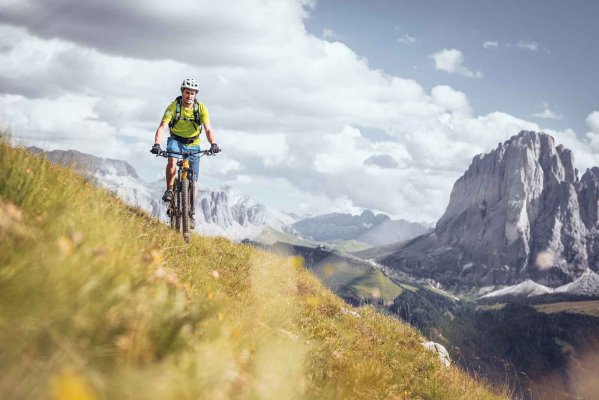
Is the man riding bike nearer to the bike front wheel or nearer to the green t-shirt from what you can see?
the green t-shirt

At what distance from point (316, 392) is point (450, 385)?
18.0 feet

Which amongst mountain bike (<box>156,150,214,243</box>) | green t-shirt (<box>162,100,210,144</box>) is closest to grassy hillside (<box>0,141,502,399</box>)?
mountain bike (<box>156,150,214,243</box>)

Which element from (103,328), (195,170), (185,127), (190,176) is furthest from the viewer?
(195,170)

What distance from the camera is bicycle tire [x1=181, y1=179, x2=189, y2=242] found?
12.1 metres

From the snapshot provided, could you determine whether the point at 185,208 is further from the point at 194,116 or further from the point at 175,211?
the point at 194,116

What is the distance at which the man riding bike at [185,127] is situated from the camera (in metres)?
12.4

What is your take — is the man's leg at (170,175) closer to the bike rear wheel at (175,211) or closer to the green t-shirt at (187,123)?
the bike rear wheel at (175,211)

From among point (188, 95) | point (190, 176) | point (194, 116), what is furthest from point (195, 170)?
point (188, 95)

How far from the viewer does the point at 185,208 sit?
499 inches

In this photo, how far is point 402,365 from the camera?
9297 millimetres

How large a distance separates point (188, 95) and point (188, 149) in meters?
1.61

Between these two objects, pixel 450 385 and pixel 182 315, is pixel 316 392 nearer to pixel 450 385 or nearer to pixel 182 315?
pixel 182 315

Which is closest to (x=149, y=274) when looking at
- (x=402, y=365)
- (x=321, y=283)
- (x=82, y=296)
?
(x=82, y=296)

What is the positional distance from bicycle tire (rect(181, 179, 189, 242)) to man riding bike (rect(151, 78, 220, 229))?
0.30 m
